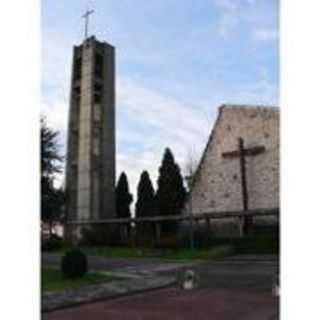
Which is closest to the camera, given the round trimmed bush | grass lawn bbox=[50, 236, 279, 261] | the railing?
the round trimmed bush

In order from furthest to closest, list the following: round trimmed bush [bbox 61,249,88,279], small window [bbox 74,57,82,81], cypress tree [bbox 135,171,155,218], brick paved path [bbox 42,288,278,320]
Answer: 1. cypress tree [bbox 135,171,155,218]
2. small window [bbox 74,57,82,81]
3. round trimmed bush [bbox 61,249,88,279]
4. brick paved path [bbox 42,288,278,320]

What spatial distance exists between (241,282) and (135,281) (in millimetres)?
1092

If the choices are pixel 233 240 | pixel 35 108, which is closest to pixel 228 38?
pixel 35 108

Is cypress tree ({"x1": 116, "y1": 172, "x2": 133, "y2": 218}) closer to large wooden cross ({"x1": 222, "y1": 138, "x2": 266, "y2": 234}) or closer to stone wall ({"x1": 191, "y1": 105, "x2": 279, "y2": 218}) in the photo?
stone wall ({"x1": 191, "y1": 105, "x2": 279, "y2": 218})

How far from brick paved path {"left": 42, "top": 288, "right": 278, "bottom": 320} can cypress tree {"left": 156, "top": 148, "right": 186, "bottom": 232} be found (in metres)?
7.06

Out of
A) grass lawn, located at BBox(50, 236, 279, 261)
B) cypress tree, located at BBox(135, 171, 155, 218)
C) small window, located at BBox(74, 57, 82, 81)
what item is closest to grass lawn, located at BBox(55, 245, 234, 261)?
grass lawn, located at BBox(50, 236, 279, 261)

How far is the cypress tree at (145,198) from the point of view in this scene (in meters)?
12.2

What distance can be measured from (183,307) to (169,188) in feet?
26.9

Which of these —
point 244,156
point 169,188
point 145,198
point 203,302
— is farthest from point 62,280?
point 244,156

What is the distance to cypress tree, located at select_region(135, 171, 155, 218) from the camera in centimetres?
1222

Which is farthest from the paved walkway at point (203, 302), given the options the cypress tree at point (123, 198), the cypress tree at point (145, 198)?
the cypress tree at point (123, 198)

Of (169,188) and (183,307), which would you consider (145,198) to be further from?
(183,307)

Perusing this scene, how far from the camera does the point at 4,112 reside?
2.72ft
